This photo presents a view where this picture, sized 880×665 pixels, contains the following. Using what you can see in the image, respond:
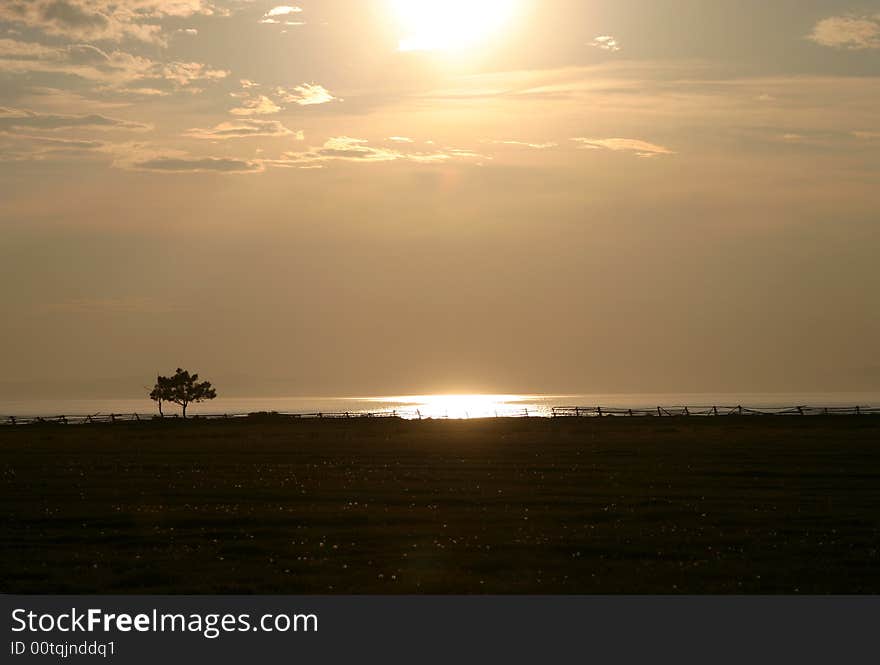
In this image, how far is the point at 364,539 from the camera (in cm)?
2764

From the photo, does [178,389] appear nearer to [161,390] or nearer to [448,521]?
[161,390]

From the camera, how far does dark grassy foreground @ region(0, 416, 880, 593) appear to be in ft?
73.7

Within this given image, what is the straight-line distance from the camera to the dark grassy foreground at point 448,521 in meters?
22.5

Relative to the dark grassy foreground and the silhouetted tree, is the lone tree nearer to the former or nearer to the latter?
the silhouetted tree

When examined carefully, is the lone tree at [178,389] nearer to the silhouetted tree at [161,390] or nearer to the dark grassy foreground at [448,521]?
the silhouetted tree at [161,390]

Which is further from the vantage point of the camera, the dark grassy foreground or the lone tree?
the lone tree

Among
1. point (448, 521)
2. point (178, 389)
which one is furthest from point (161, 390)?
point (448, 521)

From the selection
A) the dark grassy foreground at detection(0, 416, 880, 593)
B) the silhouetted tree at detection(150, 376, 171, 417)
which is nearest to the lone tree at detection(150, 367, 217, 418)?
the silhouetted tree at detection(150, 376, 171, 417)

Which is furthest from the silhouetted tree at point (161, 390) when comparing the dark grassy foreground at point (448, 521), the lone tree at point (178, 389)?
the dark grassy foreground at point (448, 521)

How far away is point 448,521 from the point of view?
3083 cm

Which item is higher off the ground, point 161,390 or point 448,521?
point 161,390
